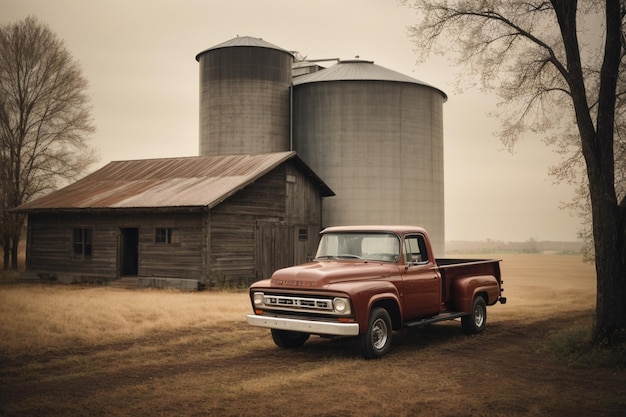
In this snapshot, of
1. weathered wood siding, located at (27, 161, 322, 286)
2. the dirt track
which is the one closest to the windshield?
the dirt track

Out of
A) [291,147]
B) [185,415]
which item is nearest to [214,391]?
[185,415]

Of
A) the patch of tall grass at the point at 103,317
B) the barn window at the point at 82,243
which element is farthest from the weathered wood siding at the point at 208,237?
the patch of tall grass at the point at 103,317

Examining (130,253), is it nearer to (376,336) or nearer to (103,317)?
(103,317)

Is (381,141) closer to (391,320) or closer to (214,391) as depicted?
(391,320)

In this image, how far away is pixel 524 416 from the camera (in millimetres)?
6699

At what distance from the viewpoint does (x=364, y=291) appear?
30.6 ft

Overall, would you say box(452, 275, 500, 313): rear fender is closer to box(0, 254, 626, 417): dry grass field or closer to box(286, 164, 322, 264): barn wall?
box(0, 254, 626, 417): dry grass field

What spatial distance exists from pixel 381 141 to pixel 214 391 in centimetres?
2716

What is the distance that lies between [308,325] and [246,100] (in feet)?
90.1

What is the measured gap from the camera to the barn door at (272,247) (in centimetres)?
2497

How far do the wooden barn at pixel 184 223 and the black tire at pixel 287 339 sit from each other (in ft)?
38.0

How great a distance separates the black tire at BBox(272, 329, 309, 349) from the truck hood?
46.5 inches

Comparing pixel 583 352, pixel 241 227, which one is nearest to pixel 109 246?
pixel 241 227

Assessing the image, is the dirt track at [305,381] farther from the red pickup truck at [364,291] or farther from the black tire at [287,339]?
the red pickup truck at [364,291]
